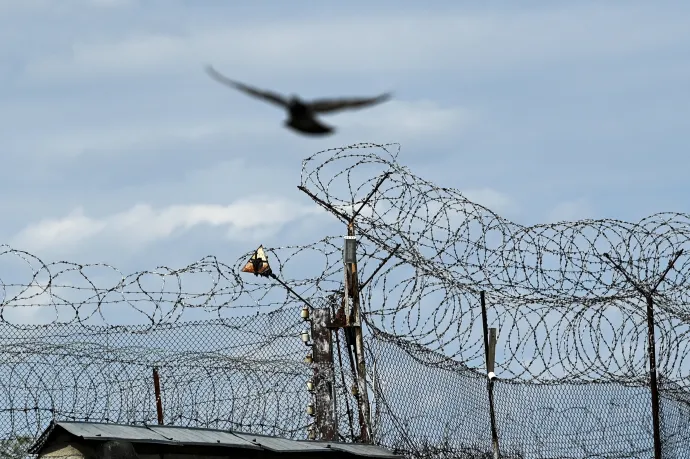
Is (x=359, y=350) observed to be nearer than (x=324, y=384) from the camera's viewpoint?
No

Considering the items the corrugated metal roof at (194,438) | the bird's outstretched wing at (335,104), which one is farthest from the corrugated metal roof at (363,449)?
the bird's outstretched wing at (335,104)

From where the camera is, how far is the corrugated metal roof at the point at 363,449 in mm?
12555

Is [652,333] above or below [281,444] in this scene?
above

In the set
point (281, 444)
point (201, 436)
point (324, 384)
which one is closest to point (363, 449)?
point (324, 384)

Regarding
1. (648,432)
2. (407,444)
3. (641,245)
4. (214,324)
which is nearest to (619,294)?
(641,245)

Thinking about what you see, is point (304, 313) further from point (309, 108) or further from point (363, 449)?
point (309, 108)

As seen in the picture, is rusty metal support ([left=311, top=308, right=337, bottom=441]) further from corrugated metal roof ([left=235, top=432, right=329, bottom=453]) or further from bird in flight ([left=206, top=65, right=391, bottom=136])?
bird in flight ([left=206, top=65, right=391, bottom=136])

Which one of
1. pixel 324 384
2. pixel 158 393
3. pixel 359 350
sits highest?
pixel 359 350

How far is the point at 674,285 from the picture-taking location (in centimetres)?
1402

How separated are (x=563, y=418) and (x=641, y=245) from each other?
1.79m

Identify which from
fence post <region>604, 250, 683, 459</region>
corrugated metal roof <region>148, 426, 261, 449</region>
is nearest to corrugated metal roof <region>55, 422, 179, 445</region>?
corrugated metal roof <region>148, 426, 261, 449</region>

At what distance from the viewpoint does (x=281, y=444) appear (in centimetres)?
1227

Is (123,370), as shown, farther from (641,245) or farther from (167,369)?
(641,245)

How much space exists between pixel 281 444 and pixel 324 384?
3.15 ft
